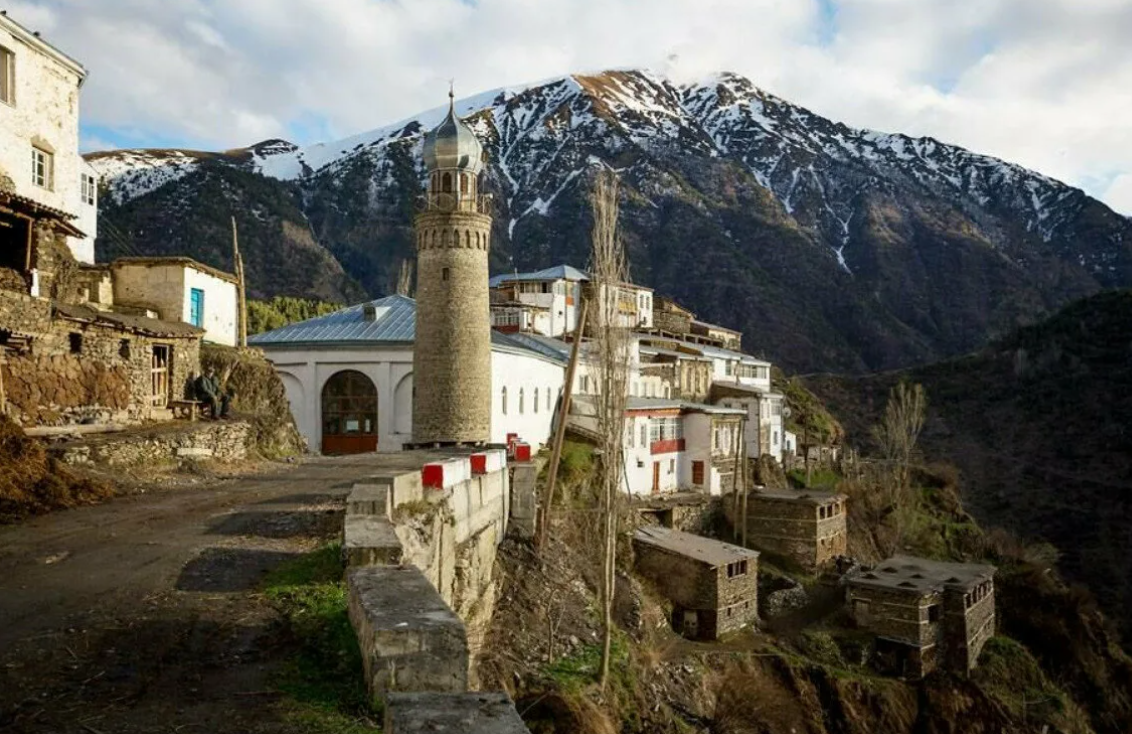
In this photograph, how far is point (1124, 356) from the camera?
79188 mm

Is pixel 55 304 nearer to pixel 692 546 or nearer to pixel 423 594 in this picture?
pixel 423 594

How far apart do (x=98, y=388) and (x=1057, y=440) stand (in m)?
75.7

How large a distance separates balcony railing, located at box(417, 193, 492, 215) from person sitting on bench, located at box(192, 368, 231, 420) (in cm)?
1170

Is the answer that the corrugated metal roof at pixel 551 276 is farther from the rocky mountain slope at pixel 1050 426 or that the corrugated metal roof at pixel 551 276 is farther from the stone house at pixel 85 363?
the stone house at pixel 85 363

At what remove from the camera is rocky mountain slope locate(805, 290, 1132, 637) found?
201ft

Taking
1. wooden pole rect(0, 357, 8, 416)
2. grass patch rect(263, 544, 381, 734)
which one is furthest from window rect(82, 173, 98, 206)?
grass patch rect(263, 544, 381, 734)

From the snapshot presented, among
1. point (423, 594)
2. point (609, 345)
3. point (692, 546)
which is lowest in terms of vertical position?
point (692, 546)

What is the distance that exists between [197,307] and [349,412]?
8.39 meters

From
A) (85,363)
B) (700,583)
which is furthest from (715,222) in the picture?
(85,363)

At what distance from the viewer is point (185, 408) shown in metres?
20.5

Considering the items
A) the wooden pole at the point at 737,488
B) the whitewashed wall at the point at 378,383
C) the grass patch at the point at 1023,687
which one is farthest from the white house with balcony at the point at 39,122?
the grass patch at the point at 1023,687

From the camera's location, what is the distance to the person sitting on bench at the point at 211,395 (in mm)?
21125

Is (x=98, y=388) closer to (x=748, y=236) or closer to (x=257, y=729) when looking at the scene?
(x=257, y=729)

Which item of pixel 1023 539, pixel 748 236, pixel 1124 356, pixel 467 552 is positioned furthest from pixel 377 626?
pixel 748 236
